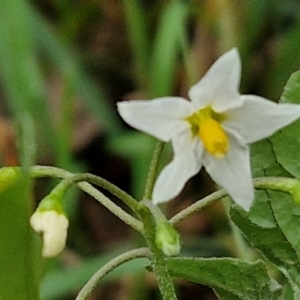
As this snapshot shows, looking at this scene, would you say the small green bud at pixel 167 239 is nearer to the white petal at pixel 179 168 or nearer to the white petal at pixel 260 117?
the white petal at pixel 179 168

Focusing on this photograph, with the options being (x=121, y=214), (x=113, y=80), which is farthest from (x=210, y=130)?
(x=113, y=80)

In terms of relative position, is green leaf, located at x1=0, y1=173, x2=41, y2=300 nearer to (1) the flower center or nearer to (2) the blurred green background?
(1) the flower center

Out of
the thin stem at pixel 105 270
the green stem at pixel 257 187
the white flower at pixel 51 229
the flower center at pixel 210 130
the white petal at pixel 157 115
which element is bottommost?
the thin stem at pixel 105 270

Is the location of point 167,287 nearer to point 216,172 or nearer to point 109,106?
point 216,172

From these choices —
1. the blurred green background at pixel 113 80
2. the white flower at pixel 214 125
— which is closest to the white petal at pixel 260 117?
the white flower at pixel 214 125

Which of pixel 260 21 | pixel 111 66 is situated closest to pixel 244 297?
pixel 260 21

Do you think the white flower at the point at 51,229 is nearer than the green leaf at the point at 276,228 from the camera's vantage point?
Yes
